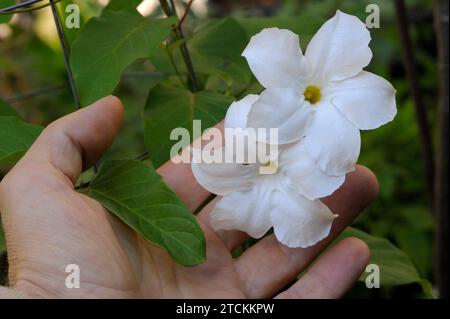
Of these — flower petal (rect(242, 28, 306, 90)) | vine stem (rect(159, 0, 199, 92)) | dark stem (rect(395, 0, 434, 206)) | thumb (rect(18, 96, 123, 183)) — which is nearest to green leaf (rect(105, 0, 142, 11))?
vine stem (rect(159, 0, 199, 92))

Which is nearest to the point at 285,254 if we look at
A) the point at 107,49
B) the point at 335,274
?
the point at 335,274

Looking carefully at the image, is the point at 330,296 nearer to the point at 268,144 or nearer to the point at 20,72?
the point at 268,144

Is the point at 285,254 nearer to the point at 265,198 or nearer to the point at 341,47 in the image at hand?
the point at 265,198

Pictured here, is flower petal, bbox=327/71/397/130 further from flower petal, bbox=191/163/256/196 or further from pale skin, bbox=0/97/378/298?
pale skin, bbox=0/97/378/298

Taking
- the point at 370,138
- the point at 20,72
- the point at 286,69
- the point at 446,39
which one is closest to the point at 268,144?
the point at 286,69

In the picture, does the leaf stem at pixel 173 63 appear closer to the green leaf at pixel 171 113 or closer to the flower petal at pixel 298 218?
the green leaf at pixel 171 113

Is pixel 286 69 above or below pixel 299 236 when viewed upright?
above
